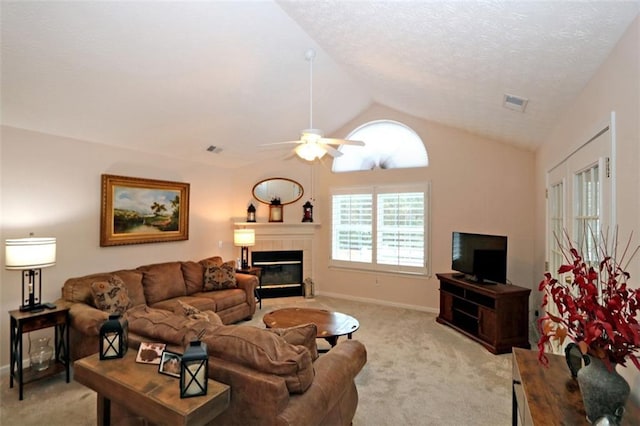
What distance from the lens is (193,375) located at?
1.52m

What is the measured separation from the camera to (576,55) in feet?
6.45

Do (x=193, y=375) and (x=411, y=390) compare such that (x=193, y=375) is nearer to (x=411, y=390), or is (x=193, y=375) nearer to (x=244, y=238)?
(x=411, y=390)

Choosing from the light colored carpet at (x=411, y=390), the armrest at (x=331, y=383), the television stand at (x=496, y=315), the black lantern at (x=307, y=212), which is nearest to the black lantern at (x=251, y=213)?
the black lantern at (x=307, y=212)

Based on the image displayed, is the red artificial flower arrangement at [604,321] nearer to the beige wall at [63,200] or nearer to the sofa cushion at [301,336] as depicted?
the sofa cushion at [301,336]

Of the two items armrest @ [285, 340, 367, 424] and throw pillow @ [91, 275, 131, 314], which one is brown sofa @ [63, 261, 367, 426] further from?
throw pillow @ [91, 275, 131, 314]

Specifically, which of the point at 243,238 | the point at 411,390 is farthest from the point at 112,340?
the point at 243,238

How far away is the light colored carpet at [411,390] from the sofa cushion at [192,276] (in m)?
1.77

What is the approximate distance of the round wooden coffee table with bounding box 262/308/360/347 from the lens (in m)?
3.24

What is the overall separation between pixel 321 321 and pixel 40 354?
2838mm

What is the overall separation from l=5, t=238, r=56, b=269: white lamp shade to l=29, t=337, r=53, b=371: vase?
901mm

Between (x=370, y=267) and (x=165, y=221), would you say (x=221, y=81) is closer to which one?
(x=165, y=221)

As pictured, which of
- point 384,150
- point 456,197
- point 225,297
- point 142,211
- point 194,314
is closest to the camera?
point 194,314

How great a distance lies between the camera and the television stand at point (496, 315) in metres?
3.84

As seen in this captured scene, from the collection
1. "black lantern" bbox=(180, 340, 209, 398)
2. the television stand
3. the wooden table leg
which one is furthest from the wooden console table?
the wooden table leg
